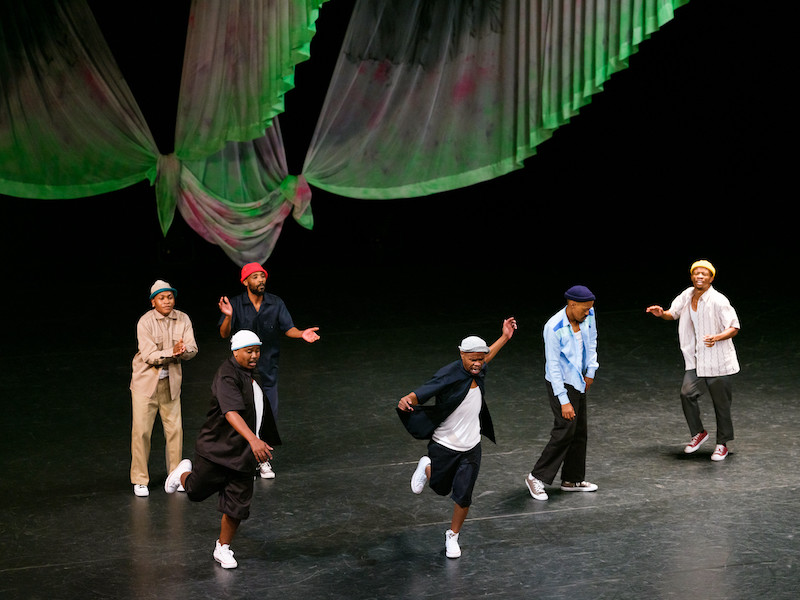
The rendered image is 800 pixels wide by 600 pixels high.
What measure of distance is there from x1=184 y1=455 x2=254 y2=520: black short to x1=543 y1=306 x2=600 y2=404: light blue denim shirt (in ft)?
5.96

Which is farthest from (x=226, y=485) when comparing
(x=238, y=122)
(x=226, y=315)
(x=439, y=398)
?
(x=238, y=122)

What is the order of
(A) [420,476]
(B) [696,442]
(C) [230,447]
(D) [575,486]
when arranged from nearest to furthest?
(C) [230,447] < (A) [420,476] < (D) [575,486] < (B) [696,442]

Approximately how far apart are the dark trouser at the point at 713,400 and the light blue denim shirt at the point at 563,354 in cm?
103

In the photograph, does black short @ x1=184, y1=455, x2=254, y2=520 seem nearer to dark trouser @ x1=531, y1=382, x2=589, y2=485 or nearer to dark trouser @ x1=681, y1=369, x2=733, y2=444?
dark trouser @ x1=531, y1=382, x2=589, y2=485

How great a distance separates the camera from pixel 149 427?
663cm

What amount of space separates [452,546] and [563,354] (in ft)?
4.33

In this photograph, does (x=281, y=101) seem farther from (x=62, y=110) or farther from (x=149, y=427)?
(x=149, y=427)

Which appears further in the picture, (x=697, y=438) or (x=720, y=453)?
(x=697, y=438)

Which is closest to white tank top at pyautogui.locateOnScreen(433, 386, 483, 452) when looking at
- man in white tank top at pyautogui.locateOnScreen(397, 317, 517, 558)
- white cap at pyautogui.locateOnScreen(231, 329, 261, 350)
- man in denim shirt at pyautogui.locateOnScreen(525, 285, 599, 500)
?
man in white tank top at pyautogui.locateOnScreen(397, 317, 517, 558)

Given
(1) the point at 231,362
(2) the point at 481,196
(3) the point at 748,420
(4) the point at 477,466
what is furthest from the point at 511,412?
(2) the point at 481,196

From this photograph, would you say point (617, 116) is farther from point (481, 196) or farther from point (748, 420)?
point (748, 420)

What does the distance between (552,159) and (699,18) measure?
237 cm

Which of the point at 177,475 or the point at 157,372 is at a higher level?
the point at 157,372

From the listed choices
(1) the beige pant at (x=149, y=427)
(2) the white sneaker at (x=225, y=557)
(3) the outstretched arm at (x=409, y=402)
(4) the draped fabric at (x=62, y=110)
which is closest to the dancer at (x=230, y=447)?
(2) the white sneaker at (x=225, y=557)
